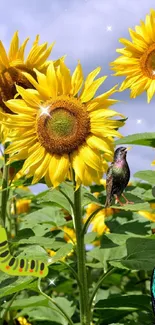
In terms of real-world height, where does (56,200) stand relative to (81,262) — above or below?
above

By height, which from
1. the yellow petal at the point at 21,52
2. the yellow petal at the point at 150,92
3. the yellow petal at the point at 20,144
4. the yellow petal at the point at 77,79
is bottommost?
the yellow petal at the point at 20,144

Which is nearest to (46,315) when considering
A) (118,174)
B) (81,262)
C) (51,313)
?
(51,313)

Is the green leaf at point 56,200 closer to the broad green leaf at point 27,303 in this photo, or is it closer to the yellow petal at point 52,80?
the broad green leaf at point 27,303

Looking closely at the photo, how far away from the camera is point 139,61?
2732 mm

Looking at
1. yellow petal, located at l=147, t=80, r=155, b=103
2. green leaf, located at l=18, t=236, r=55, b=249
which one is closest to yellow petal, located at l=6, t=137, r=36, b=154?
green leaf, located at l=18, t=236, r=55, b=249

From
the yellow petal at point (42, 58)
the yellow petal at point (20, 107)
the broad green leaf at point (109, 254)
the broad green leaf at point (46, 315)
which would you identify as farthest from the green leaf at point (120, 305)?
the yellow petal at point (42, 58)

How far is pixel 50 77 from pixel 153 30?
3.15 feet

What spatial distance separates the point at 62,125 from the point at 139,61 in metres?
0.97

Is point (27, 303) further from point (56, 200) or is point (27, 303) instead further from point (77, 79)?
point (77, 79)

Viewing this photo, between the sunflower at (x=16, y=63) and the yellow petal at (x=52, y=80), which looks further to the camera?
the sunflower at (x=16, y=63)

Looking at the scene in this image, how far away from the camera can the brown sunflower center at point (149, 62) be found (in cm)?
270

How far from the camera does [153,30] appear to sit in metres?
2.65

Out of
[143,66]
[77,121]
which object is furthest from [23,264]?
[143,66]

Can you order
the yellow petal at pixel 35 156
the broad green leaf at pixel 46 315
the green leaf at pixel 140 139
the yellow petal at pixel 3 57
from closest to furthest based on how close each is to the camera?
the yellow petal at pixel 35 156
the green leaf at pixel 140 139
the yellow petal at pixel 3 57
the broad green leaf at pixel 46 315
